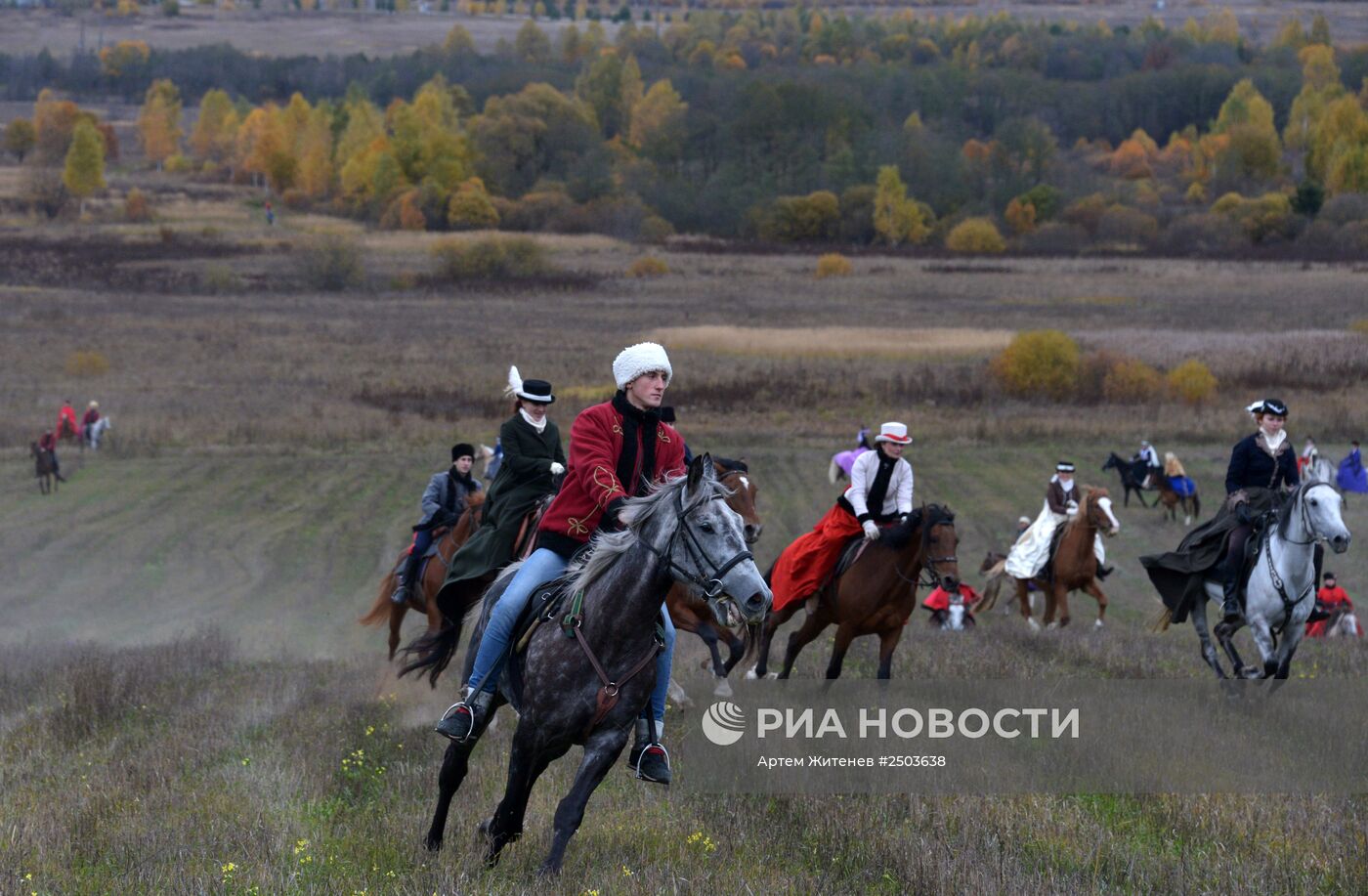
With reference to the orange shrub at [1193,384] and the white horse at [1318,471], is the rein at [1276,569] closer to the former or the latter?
the white horse at [1318,471]

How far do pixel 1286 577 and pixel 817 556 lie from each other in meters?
3.75

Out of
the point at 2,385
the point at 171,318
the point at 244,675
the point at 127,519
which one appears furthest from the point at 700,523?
the point at 171,318

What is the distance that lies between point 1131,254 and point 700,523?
10119 cm

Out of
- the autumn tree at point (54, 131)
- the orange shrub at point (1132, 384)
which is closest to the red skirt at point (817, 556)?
the orange shrub at point (1132, 384)

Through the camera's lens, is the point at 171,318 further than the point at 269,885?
Yes

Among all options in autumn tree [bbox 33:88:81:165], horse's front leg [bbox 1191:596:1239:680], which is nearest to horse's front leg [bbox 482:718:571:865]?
horse's front leg [bbox 1191:596:1239:680]

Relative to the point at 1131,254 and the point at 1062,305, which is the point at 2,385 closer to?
the point at 1062,305

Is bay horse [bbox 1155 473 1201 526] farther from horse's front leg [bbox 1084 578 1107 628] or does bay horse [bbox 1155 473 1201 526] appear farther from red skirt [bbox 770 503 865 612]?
red skirt [bbox 770 503 865 612]

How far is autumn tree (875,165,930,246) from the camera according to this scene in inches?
4496

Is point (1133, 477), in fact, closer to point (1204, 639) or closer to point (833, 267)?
point (1204, 639)

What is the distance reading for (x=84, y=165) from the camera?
122m

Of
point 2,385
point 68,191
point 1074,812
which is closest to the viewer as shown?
point 1074,812

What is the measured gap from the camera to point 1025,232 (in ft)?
389

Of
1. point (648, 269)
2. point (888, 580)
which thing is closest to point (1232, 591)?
point (888, 580)
